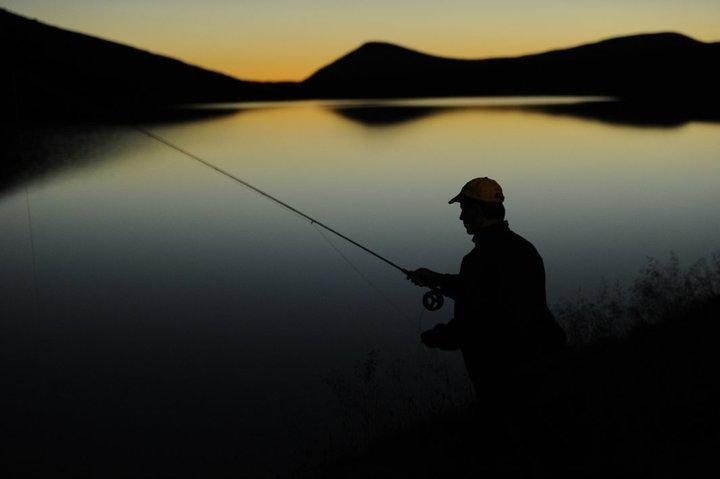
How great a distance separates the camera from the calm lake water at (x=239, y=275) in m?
8.09

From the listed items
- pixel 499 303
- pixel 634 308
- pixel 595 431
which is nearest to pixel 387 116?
pixel 634 308

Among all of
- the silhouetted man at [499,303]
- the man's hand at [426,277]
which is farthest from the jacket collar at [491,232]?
the man's hand at [426,277]

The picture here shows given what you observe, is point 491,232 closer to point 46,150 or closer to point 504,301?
point 504,301

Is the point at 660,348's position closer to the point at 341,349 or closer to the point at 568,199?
the point at 341,349

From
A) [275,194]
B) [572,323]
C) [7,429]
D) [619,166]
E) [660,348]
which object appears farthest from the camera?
[619,166]

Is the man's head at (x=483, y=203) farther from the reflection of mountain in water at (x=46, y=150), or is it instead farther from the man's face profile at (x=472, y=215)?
the reflection of mountain in water at (x=46, y=150)

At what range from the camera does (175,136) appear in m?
63.4

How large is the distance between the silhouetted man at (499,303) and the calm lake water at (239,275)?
3826 mm

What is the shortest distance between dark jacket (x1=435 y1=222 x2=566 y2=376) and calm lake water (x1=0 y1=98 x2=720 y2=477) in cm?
397

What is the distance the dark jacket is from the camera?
3.73 metres

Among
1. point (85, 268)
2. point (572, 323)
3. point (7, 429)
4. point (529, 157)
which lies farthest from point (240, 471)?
point (529, 157)

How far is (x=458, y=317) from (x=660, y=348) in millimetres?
3708

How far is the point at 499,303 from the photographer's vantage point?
3.74m

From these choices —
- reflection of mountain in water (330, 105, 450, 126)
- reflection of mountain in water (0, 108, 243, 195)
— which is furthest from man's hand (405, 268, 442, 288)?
reflection of mountain in water (330, 105, 450, 126)
